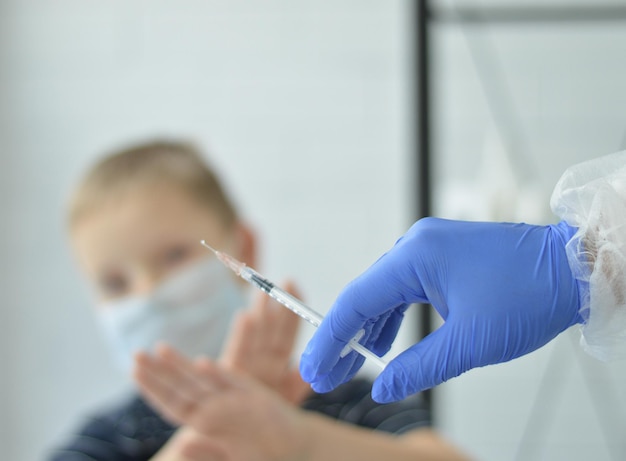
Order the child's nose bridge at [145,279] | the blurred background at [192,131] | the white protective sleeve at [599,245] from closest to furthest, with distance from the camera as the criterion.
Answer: the white protective sleeve at [599,245] → the child's nose bridge at [145,279] → the blurred background at [192,131]

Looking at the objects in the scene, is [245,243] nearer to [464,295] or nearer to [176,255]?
[176,255]

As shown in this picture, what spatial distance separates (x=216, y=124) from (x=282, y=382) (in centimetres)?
81

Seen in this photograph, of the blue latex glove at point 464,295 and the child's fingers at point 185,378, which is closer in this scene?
the blue latex glove at point 464,295

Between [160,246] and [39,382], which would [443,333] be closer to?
[160,246]

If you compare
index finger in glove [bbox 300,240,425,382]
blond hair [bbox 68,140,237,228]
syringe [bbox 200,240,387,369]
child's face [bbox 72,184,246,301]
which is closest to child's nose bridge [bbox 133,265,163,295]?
child's face [bbox 72,184,246,301]

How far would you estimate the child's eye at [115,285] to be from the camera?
3.89 feet

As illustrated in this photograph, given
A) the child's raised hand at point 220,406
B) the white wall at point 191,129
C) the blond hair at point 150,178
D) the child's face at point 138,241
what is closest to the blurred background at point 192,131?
the white wall at point 191,129

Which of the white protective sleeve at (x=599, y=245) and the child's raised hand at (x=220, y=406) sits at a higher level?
the white protective sleeve at (x=599, y=245)

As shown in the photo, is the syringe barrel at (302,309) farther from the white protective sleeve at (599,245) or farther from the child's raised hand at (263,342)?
the child's raised hand at (263,342)

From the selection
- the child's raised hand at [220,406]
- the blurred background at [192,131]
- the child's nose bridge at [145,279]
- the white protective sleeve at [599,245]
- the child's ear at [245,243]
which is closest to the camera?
the white protective sleeve at [599,245]

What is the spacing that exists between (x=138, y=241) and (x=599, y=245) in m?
0.80

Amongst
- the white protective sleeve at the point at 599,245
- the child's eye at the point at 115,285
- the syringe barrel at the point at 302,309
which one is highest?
the white protective sleeve at the point at 599,245

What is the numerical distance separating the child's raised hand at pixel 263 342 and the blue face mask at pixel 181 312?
3.6 inches

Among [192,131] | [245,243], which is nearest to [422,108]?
[245,243]
